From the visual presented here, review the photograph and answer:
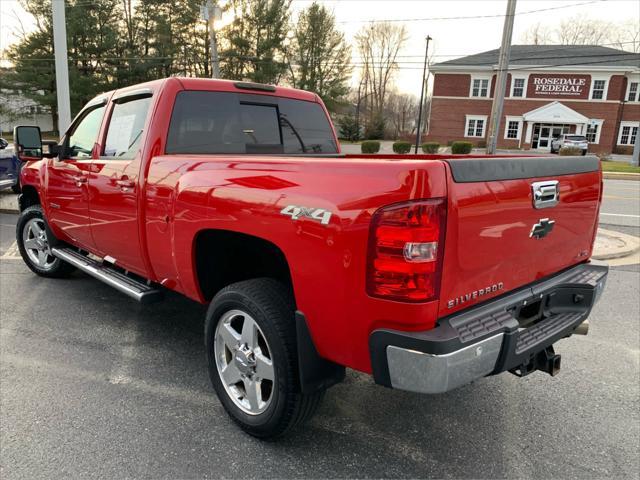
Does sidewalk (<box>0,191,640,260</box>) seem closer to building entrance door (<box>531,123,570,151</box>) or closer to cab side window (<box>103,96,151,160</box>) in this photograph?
cab side window (<box>103,96,151,160</box>)

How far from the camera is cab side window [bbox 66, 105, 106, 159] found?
168 inches

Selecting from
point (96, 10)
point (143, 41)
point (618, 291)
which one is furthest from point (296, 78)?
point (618, 291)

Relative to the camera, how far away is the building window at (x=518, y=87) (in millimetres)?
42559

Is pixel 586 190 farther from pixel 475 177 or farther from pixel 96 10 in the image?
pixel 96 10

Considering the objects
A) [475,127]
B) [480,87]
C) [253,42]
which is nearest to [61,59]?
[253,42]

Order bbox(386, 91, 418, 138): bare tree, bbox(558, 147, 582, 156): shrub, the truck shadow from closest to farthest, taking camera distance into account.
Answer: the truck shadow, bbox(558, 147, 582, 156): shrub, bbox(386, 91, 418, 138): bare tree

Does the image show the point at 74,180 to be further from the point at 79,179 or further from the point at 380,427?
the point at 380,427

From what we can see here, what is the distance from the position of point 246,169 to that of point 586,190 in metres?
1.91

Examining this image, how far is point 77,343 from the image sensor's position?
3.86 metres

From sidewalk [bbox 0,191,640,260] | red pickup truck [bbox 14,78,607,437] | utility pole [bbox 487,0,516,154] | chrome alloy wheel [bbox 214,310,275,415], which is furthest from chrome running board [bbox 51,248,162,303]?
utility pole [bbox 487,0,516,154]

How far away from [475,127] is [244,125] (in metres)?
43.5

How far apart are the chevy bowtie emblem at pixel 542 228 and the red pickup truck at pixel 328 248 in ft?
0.04

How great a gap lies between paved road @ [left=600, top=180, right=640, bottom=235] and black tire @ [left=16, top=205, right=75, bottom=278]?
8834 mm

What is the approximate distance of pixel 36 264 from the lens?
5527 millimetres
